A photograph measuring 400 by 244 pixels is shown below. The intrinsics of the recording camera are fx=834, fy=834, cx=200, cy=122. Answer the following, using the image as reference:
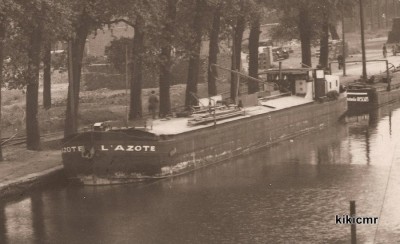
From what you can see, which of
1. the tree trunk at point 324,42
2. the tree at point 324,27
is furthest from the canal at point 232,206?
the tree trunk at point 324,42

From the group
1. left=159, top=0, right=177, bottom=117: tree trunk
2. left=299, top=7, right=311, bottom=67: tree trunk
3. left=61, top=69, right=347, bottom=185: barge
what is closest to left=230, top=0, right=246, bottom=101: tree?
left=61, top=69, right=347, bottom=185: barge

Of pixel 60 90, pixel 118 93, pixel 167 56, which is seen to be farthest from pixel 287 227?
pixel 60 90

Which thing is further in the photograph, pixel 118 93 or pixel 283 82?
pixel 118 93

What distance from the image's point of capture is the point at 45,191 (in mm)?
31422

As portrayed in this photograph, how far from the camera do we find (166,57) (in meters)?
44.2

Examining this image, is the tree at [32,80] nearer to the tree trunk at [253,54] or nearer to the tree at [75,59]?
the tree at [75,59]

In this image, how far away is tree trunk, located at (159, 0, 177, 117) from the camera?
4350 cm

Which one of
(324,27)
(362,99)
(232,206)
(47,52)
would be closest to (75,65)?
(47,52)

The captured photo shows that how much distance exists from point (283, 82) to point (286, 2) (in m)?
9.88

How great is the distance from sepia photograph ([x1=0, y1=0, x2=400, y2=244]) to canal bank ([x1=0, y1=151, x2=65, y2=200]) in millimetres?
74

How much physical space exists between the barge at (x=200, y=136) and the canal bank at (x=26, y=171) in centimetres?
88

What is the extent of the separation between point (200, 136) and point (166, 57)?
9.83 metres

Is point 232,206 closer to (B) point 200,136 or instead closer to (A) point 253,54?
(B) point 200,136

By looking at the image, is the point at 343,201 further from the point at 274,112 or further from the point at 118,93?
the point at 118,93
